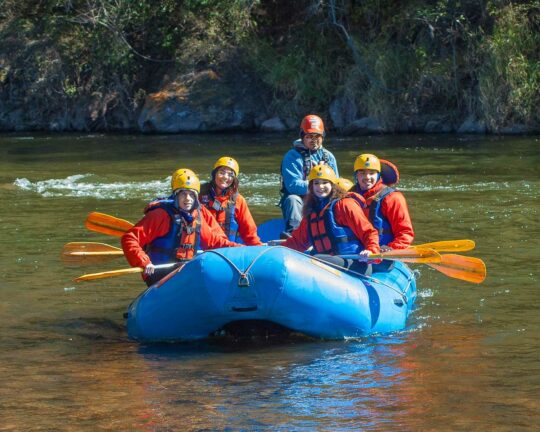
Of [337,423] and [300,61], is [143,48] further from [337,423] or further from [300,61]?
[337,423]

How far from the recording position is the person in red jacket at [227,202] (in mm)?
8484

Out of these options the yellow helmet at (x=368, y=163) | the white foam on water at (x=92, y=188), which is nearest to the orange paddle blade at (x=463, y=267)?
the yellow helmet at (x=368, y=163)

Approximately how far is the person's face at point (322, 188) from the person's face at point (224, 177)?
91cm

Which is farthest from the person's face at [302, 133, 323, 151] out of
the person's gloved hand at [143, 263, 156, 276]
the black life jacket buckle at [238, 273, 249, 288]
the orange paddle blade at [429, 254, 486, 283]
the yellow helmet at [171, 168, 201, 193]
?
the black life jacket buckle at [238, 273, 249, 288]

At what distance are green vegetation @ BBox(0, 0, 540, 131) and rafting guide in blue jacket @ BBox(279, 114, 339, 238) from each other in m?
11.0

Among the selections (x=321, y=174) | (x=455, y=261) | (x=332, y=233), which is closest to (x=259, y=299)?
(x=332, y=233)

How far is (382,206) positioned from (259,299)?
1.67 m

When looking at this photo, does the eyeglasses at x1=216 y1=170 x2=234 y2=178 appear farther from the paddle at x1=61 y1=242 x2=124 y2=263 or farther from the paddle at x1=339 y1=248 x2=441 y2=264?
the paddle at x1=339 y1=248 x2=441 y2=264

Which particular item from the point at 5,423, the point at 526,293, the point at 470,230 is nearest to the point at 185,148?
the point at 470,230

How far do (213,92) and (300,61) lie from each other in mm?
1987

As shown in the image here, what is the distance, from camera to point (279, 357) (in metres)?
6.92

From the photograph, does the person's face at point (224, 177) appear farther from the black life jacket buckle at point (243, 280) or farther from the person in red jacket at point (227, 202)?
the black life jacket buckle at point (243, 280)

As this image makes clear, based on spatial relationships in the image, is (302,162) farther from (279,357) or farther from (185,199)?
(279,357)

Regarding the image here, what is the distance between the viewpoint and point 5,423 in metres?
5.62
